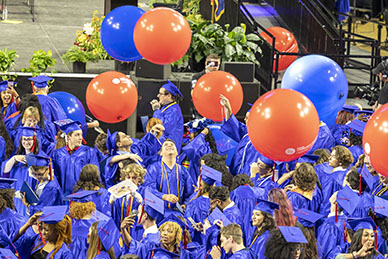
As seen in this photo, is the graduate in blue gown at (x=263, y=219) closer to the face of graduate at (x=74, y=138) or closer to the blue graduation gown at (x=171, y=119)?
the face of graduate at (x=74, y=138)

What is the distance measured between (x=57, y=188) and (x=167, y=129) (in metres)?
2.39

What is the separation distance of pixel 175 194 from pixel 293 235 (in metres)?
2.50

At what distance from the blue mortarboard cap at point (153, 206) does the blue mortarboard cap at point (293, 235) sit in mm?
1254

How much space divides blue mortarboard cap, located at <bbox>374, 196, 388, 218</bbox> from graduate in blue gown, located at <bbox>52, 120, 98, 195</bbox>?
131 inches

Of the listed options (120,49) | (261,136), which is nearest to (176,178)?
(261,136)

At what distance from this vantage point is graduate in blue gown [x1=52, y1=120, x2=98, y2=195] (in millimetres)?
8414

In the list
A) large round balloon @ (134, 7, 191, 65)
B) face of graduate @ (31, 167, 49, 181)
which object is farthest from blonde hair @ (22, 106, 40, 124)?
large round balloon @ (134, 7, 191, 65)

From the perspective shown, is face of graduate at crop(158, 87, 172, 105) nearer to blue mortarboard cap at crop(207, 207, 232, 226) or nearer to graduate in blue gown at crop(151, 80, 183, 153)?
graduate in blue gown at crop(151, 80, 183, 153)

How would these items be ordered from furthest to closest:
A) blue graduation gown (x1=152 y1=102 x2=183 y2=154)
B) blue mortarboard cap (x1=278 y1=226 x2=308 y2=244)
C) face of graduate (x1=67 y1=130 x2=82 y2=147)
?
blue graduation gown (x1=152 y1=102 x2=183 y2=154) < face of graduate (x1=67 y1=130 x2=82 y2=147) < blue mortarboard cap (x1=278 y1=226 x2=308 y2=244)

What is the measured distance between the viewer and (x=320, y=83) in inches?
350

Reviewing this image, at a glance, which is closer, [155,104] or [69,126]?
[69,126]

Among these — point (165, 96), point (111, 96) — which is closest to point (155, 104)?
point (165, 96)

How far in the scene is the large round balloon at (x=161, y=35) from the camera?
30.2ft

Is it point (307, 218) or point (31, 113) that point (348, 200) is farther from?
point (31, 113)
